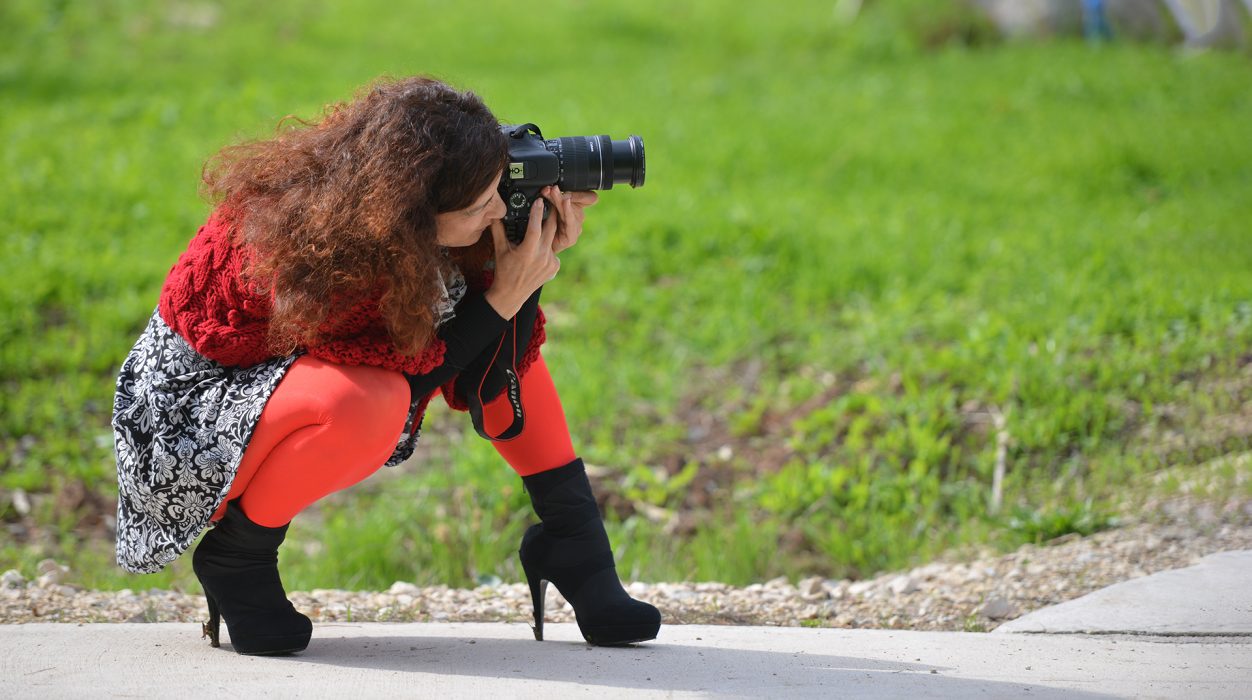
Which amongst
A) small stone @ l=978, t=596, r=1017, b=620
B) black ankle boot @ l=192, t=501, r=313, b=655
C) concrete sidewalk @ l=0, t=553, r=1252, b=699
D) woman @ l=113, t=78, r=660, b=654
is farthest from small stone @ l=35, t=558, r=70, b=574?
small stone @ l=978, t=596, r=1017, b=620

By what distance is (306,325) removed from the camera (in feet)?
6.67

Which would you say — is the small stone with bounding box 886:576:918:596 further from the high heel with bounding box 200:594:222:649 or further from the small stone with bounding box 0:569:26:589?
the small stone with bounding box 0:569:26:589

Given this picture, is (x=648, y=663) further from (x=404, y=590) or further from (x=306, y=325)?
(x=404, y=590)

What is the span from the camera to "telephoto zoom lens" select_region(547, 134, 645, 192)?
2.25 m

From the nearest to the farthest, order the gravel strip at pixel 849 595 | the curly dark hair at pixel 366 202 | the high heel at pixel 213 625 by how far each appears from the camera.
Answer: the curly dark hair at pixel 366 202
the high heel at pixel 213 625
the gravel strip at pixel 849 595

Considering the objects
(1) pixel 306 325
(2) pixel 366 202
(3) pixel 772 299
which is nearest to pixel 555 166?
(2) pixel 366 202

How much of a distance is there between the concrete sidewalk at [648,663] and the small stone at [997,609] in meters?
0.27

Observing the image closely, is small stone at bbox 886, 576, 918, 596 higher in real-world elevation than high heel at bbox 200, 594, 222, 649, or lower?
lower

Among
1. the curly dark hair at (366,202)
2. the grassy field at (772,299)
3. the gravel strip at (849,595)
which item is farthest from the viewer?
the grassy field at (772,299)

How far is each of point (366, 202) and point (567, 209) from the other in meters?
0.42

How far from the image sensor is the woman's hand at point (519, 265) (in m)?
2.22

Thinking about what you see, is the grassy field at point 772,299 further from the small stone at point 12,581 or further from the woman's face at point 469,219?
the woman's face at point 469,219

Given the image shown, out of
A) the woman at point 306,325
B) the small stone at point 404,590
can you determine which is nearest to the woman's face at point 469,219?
the woman at point 306,325

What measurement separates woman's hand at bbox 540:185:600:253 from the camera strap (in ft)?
0.57
